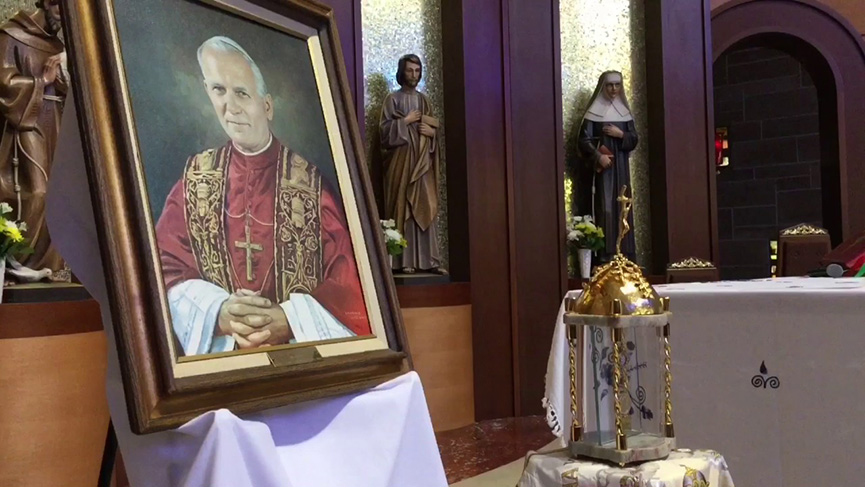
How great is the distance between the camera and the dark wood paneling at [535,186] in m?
7.47

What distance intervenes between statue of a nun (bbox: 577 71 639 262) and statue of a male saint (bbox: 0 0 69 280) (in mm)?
5108

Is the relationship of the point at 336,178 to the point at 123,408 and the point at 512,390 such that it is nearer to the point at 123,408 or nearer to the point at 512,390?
the point at 123,408

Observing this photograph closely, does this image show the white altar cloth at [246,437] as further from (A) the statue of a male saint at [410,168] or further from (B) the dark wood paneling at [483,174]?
(B) the dark wood paneling at [483,174]

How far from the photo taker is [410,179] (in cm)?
682

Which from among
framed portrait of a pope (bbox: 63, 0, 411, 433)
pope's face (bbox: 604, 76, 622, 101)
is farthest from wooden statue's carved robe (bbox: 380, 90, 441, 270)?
framed portrait of a pope (bbox: 63, 0, 411, 433)

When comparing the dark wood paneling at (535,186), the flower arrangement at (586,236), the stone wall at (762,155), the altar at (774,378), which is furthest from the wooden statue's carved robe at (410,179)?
the stone wall at (762,155)

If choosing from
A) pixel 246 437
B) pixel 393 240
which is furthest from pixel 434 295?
pixel 246 437

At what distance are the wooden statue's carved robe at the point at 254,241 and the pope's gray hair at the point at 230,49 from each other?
0.14 m

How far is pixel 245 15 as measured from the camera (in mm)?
1948

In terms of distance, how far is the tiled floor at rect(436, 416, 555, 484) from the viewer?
5.34 metres

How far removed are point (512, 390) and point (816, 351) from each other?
14.7 ft

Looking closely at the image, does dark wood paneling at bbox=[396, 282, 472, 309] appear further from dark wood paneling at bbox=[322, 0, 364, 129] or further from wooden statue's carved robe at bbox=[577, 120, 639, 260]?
wooden statue's carved robe at bbox=[577, 120, 639, 260]

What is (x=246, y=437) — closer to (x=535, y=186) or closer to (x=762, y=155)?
(x=535, y=186)

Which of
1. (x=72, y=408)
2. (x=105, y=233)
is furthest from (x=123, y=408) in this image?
(x=72, y=408)
